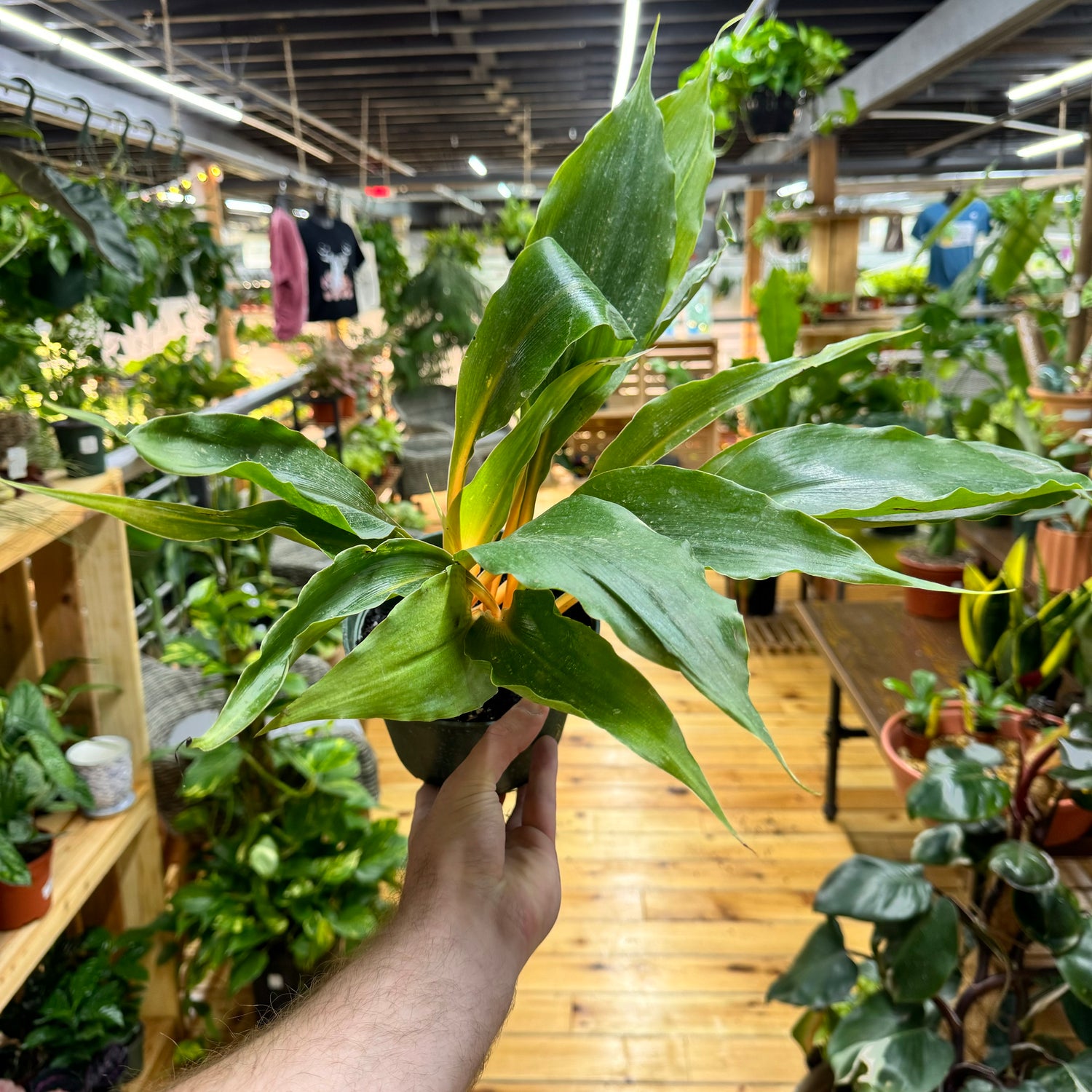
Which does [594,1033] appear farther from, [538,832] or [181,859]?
[538,832]

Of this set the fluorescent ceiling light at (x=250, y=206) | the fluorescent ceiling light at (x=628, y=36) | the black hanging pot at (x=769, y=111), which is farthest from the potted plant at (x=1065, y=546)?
the fluorescent ceiling light at (x=250, y=206)

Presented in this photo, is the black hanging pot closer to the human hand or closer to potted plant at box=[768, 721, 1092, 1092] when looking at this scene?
potted plant at box=[768, 721, 1092, 1092]

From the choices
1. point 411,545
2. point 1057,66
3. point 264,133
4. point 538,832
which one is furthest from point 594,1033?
point 264,133

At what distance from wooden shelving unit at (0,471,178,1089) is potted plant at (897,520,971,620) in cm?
186

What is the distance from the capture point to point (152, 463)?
0.53 m

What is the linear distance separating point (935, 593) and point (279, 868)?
1.78m

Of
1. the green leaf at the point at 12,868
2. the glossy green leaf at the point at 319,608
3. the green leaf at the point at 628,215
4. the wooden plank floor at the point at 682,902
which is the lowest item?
the wooden plank floor at the point at 682,902

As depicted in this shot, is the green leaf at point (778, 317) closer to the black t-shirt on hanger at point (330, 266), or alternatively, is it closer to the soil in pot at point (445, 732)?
the soil in pot at point (445, 732)

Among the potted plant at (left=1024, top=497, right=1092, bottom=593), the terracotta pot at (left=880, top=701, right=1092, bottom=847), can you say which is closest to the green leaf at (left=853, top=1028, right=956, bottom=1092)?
the terracotta pot at (left=880, top=701, right=1092, bottom=847)

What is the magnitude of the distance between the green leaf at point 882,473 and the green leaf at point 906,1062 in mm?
1054

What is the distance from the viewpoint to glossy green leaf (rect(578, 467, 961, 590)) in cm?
48

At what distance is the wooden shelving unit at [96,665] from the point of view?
151 centimetres

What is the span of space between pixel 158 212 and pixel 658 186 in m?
2.91

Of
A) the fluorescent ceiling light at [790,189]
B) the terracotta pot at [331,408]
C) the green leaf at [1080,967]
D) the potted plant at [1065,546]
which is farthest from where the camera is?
the fluorescent ceiling light at [790,189]
